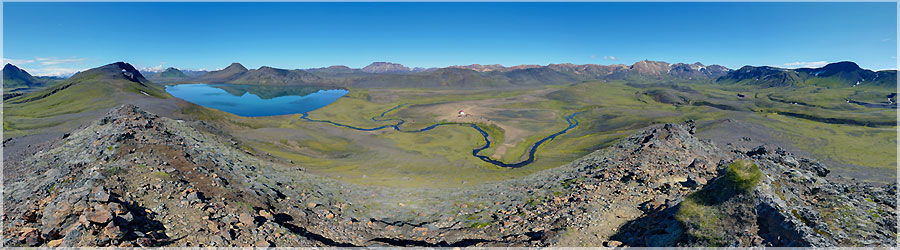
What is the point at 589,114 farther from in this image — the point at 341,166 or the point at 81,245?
the point at 81,245

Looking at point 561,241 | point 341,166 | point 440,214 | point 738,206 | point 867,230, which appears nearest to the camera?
point 867,230

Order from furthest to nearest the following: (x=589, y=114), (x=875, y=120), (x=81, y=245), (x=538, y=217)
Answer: (x=589, y=114), (x=875, y=120), (x=538, y=217), (x=81, y=245)

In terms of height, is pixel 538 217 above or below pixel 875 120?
below

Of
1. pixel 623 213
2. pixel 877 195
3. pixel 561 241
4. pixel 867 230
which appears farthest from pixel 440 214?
pixel 877 195

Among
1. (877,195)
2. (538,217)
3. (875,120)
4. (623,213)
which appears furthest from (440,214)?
(875,120)

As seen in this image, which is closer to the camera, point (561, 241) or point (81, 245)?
point (81, 245)

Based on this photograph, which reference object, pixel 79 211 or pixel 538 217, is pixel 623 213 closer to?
pixel 538 217
